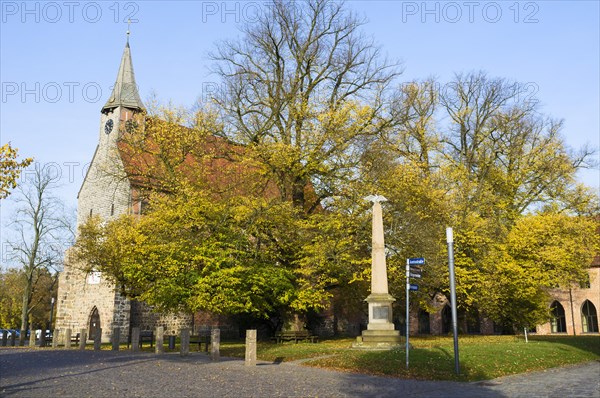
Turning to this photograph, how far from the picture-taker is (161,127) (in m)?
25.9

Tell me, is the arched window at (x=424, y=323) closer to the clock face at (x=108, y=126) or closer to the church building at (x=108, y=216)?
the church building at (x=108, y=216)

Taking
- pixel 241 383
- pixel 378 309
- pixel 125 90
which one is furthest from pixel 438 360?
pixel 125 90

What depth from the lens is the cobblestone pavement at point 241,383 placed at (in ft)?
33.8

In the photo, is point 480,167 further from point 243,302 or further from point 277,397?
point 277,397

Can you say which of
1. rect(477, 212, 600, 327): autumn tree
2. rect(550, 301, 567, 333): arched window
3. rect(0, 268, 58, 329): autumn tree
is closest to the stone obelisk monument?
rect(477, 212, 600, 327): autumn tree

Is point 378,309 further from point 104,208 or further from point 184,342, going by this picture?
point 104,208

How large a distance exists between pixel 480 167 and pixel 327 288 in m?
16.7

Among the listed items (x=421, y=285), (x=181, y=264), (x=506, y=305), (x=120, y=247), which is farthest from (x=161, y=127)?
(x=506, y=305)

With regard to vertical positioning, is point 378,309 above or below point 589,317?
above

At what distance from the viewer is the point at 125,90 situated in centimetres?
4294

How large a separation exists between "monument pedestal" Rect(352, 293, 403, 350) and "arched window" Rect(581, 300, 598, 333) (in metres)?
37.3

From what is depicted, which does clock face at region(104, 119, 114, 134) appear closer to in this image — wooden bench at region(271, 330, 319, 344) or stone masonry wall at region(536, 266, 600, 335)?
wooden bench at region(271, 330, 319, 344)

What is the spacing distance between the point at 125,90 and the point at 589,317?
44.6 meters

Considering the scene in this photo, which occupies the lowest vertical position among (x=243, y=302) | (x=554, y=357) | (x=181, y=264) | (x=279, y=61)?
(x=554, y=357)
